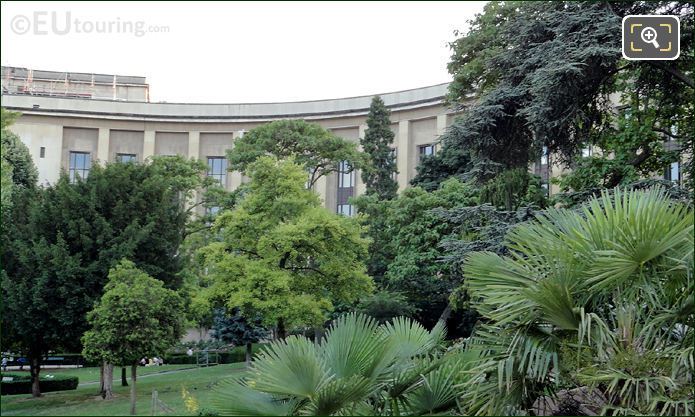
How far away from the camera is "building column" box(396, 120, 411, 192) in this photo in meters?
53.3

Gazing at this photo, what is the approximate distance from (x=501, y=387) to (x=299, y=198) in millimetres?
19389

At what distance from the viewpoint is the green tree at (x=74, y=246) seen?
25.5 m

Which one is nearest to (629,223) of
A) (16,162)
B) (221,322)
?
(16,162)

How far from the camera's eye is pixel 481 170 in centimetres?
2191

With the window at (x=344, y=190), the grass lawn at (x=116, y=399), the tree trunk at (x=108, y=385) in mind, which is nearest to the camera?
the grass lawn at (x=116, y=399)

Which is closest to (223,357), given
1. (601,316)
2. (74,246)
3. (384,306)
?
(384,306)

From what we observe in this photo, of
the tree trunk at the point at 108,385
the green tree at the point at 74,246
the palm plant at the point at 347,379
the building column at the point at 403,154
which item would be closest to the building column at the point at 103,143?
the building column at the point at 403,154

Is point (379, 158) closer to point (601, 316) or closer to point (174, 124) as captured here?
point (174, 124)

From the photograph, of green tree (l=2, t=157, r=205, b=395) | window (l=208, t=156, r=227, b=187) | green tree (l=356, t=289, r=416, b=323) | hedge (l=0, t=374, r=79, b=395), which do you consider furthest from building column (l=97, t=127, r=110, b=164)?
green tree (l=356, t=289, r=416, b=323)

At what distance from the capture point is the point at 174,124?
57.3 m

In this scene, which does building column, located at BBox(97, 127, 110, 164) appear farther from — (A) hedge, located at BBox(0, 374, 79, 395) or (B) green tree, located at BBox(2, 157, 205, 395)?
(A) hedge, located at BBox(0, 374, 79, 395)

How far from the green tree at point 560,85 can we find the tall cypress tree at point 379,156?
779 inches

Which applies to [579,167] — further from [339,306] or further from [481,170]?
[339,306]

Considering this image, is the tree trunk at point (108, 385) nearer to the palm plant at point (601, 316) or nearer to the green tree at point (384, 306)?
the green tree at point (384, 306)
